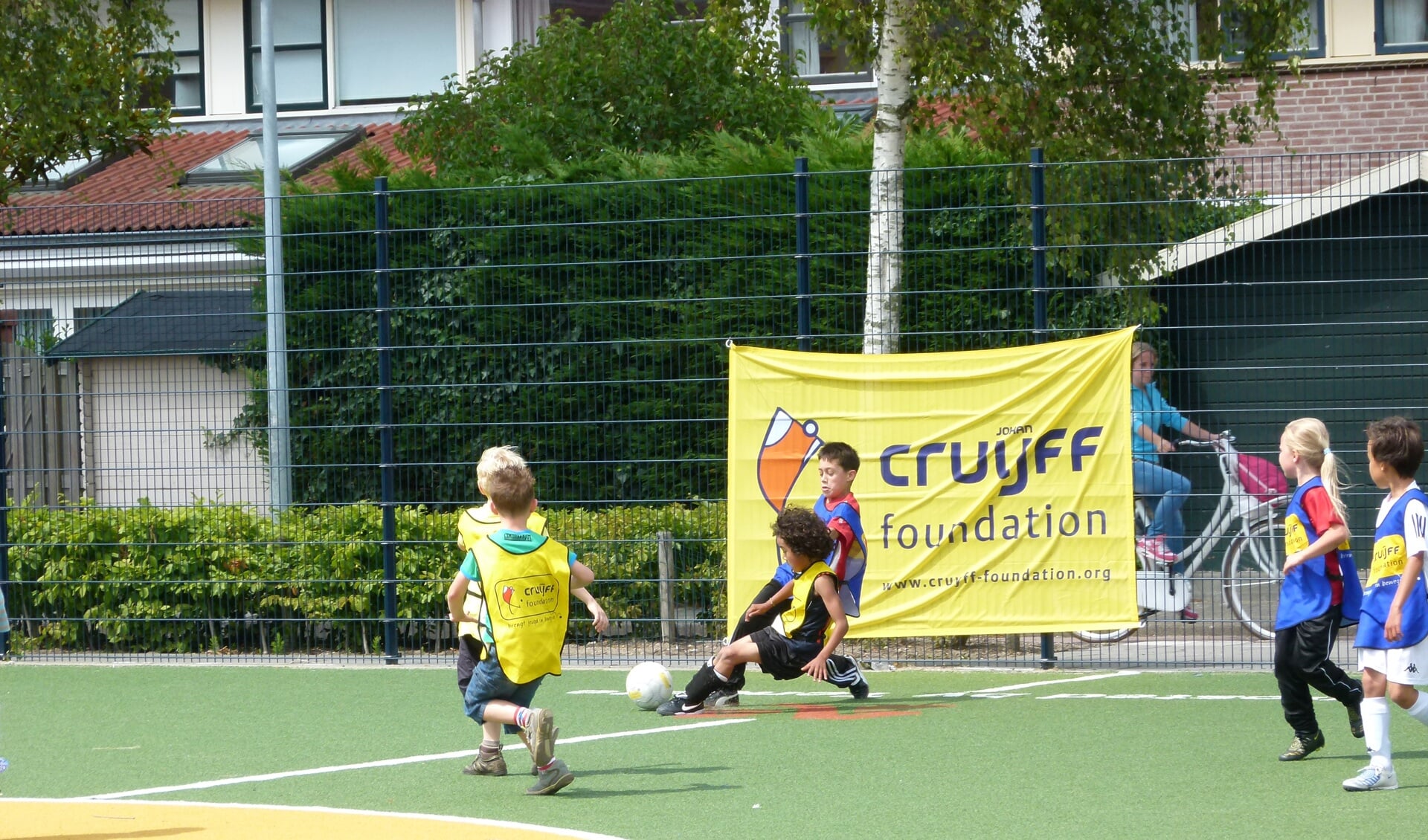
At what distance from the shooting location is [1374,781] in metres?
6.66

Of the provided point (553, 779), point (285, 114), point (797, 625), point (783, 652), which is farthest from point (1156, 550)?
point (285, 114)

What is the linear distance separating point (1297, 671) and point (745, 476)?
4.15 m

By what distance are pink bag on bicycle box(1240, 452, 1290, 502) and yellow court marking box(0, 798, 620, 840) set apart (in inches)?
238

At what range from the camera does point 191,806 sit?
22.8 ft

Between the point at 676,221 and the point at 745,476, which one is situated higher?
the point at 676,221

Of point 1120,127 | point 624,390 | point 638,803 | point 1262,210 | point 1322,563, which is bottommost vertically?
point 638,803

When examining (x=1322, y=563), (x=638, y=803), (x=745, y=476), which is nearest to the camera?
(x=638, y=803)

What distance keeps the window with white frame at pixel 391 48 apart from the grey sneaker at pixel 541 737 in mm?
23083

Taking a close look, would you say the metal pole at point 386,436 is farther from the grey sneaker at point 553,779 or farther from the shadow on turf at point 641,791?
the grey sneaker at point 553,779

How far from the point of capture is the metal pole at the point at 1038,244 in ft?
34.5

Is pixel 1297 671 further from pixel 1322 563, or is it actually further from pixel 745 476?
pixel 745 476

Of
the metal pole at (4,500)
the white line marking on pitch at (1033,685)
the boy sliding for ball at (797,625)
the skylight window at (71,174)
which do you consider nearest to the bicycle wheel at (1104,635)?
the white line marking on pitch at (1033,685)

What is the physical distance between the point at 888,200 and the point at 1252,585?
3.27m

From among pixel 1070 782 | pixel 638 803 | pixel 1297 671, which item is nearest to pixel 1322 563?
pixel 1297 671
